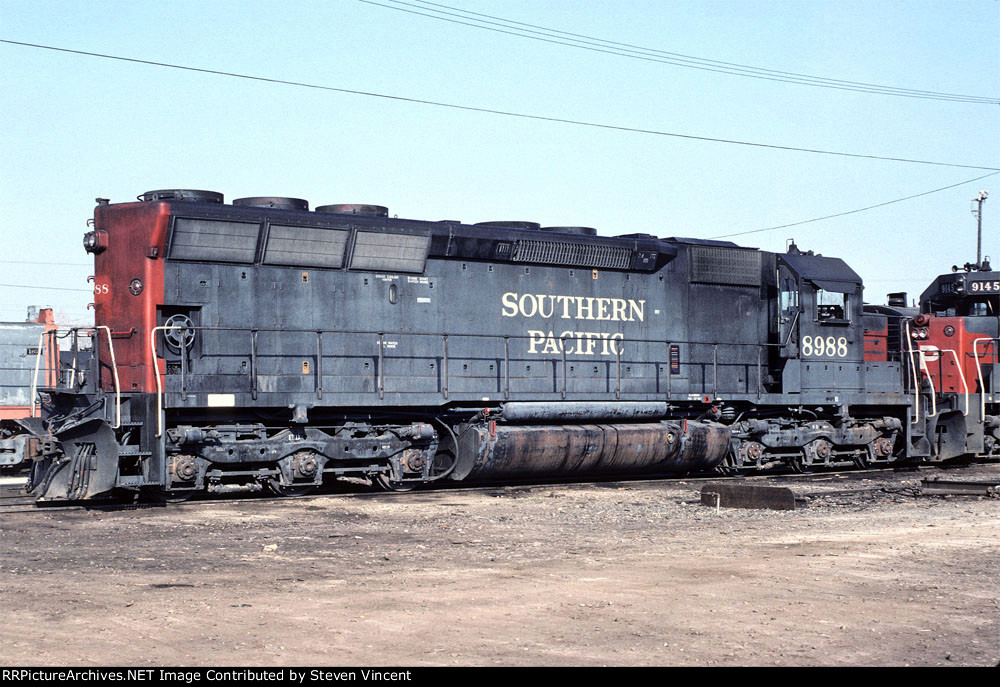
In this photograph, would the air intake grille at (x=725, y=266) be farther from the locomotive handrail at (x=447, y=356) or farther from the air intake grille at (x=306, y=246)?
the air intake grille at (x=306, y=246)

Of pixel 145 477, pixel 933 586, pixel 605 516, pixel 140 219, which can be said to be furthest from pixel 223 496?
pixel 933 586

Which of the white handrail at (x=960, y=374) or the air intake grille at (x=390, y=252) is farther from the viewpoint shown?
the white handrail at (x=960, y=374)

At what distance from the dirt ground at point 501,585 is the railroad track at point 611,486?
0.67m

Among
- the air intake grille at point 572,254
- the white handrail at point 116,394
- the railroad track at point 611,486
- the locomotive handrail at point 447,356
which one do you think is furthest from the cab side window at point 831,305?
the white handrail at point 116,394

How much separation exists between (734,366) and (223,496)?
8.88 m

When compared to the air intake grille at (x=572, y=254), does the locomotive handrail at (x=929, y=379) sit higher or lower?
lower

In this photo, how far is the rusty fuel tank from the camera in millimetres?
15648

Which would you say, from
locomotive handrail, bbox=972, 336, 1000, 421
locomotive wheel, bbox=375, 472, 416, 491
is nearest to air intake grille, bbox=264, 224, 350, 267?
locomotive wheel, bbox=375, 472, 416, 491

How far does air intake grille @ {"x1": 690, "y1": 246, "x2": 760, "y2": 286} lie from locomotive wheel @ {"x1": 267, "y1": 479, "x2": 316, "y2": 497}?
753 cm

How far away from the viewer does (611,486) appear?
651 inches

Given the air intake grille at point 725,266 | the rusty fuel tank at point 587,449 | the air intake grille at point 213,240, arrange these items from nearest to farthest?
the air intake grille at point 213,240 < the rusty fuel tank at point 587,449 < the air intake grille at point 725,266

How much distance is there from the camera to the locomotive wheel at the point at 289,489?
14.5 m

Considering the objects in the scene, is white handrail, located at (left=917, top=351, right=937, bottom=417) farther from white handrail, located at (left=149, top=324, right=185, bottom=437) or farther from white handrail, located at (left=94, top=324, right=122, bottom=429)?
white handrail, located at (left=94, top=324, right=122, bottom=429)

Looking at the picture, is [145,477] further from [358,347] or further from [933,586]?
[933,586]
